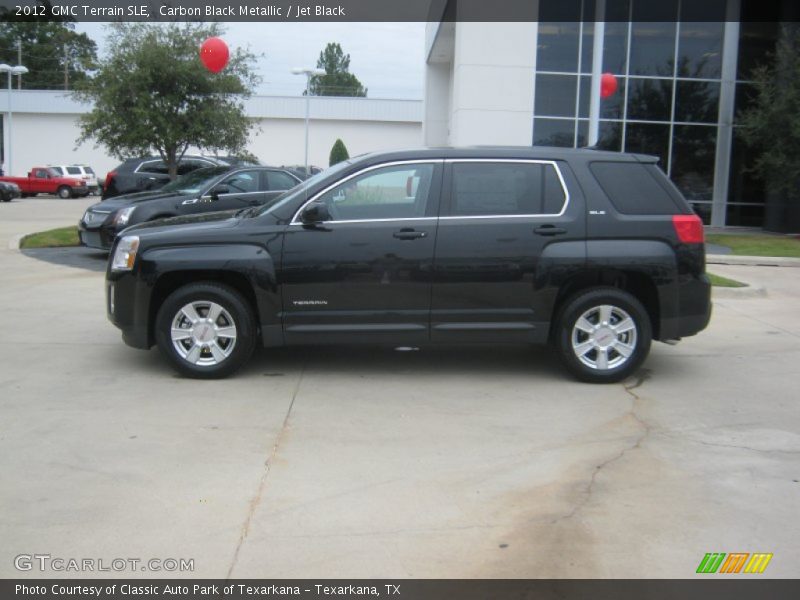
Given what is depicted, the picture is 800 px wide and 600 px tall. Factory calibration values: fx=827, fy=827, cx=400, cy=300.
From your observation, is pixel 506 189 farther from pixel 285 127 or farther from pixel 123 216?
pixel 285 127

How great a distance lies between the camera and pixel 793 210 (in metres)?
22.9

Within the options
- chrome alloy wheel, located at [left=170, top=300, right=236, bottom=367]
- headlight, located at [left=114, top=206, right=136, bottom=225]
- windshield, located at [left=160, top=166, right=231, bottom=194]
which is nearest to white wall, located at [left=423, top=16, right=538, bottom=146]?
windshield, located at [left=160, top=166, right=231, bottom=194]

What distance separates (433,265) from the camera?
6.77 meters

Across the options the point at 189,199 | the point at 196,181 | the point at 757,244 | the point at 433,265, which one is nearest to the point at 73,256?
the point at 196,181

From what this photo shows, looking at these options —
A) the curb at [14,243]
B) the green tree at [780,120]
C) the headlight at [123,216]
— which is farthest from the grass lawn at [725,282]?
the curb at [14,243]

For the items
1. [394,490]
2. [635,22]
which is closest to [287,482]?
[394,490]

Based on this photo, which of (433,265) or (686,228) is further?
(686,228)

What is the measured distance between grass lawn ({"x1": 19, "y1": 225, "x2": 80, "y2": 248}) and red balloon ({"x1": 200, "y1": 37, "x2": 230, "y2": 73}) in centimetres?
440

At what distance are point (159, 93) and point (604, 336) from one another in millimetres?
13654

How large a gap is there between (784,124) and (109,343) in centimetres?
1908
